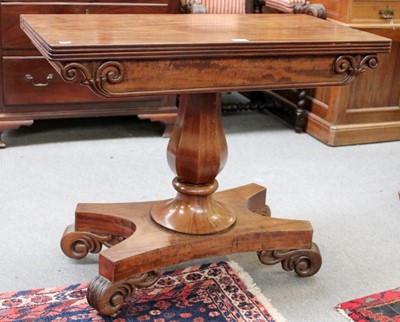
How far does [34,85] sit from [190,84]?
1.58 metres

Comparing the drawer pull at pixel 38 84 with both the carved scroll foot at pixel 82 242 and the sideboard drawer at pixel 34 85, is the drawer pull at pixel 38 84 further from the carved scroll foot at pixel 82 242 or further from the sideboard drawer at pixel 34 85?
the carved scroll foot at pixel 82 242

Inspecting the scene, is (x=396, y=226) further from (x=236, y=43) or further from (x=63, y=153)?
(x=63, y=153)

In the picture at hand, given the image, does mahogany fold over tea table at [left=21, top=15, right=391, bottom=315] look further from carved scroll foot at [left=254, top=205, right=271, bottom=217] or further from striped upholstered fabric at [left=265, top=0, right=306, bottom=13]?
striped upholstered fabric at [left=265, top=0, right=306, bottom=13]

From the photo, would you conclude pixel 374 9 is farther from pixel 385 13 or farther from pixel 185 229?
pixel 185 229

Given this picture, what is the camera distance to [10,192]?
8.79 feet

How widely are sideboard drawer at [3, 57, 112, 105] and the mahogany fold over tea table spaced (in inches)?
43.2

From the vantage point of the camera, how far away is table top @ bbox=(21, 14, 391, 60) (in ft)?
5.40

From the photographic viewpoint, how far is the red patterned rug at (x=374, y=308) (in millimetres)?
1961

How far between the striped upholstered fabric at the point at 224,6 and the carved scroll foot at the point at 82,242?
184 centimetres

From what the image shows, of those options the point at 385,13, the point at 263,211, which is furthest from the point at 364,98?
the point at 263,211

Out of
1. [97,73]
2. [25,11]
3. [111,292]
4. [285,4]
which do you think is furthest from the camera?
[285,4]

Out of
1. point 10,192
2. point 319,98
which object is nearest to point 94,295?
point 10,192

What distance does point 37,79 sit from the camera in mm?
3137

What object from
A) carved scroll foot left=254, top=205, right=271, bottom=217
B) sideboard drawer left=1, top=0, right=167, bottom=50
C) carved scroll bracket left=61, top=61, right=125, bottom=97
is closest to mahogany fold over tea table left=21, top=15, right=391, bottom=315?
carved scroll bracket left=61, top=61, right=125, bottom=97
